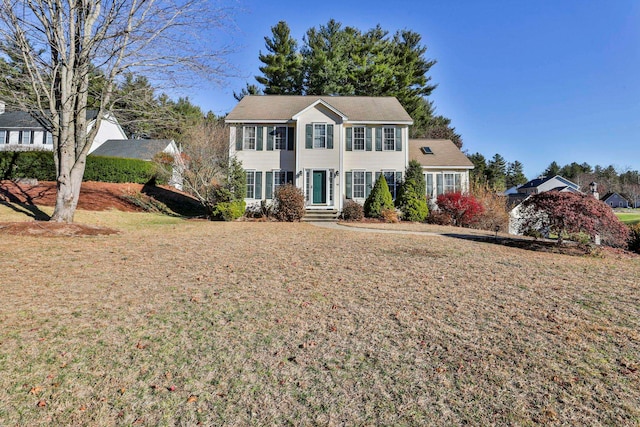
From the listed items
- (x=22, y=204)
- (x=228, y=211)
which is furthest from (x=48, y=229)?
(x=228, y=211)

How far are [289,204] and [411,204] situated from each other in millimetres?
6678

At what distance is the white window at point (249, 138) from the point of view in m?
20.2

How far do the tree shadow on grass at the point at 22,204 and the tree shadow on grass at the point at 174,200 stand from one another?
22.9 feet

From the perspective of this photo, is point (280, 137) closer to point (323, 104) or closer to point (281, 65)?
point (323, 104)

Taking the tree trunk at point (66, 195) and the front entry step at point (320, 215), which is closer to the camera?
the tree trunk at point (66, 195)

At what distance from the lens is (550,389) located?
10.1 feet

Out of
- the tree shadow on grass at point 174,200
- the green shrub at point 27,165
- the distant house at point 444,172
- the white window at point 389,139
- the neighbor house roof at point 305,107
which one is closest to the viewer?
the green shrub at point 27,165

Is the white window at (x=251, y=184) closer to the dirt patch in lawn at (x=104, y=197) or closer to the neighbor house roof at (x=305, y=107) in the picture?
the neighbor house roof at (x=305, y=107)

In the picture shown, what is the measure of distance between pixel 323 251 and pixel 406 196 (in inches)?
418

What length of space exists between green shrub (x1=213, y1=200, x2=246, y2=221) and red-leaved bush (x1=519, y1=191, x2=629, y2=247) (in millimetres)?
12937

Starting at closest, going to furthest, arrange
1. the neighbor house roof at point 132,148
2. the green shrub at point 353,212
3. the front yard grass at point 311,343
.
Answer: the front yard grass at point 311,343 < the green shrub at point 353,212 < the neighbor house roof at point 132,148

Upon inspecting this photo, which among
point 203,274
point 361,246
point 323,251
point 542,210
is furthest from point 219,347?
point 542,210

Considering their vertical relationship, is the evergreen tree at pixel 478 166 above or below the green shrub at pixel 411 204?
above

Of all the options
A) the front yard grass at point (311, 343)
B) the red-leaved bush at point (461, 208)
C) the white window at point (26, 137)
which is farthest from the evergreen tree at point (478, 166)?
the white window at point (26, 137)
